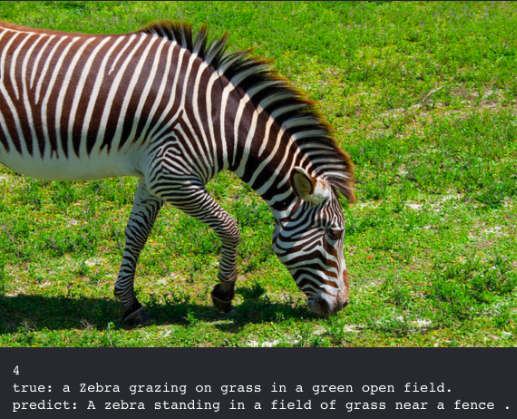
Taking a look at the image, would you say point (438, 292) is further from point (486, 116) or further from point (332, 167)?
point (486, 116)

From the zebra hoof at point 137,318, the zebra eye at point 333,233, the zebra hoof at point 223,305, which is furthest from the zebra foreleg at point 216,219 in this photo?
the zebra eye at point 333,233

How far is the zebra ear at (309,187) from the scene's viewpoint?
6.61 metres

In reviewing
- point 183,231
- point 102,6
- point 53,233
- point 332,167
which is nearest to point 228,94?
point 332,167

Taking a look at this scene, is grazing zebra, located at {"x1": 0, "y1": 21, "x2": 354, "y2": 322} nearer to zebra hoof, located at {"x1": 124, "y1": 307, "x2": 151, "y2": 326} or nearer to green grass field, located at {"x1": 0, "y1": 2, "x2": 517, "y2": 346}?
green grass field, located at {"x1": 0, "y1": 2, "x2": 517, "y2": 346}

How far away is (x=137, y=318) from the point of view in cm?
754

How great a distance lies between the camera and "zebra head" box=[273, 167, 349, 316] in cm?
685

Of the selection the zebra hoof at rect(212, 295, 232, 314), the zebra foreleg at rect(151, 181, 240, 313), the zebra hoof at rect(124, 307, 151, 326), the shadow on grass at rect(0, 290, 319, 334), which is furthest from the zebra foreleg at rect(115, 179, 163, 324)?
the zebra hoof at rect(212, 295, 232, 314)

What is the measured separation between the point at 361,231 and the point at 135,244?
131 inches

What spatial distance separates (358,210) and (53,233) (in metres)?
4.64

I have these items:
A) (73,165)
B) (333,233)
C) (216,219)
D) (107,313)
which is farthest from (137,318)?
(333,233)

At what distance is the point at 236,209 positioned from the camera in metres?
9.85

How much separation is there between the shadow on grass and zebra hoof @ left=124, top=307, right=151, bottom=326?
0.25 ft

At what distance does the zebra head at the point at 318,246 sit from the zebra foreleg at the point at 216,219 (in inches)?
26.2

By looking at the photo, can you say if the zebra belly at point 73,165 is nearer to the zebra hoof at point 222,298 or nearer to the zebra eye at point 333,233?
the zebra hoof at point 222,298
